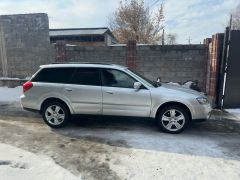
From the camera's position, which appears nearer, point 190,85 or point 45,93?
point 45,93

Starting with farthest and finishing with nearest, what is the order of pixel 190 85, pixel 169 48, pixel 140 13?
pixel 140 13 → pixel 169 48 → pixel 190 85

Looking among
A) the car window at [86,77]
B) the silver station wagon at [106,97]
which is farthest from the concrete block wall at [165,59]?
the car window at [86,77]

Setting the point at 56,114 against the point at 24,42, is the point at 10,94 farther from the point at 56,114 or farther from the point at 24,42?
the point at 56,114

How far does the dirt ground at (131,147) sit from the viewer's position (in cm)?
399

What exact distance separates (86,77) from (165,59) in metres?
5.10

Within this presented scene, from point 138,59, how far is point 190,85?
2.50m

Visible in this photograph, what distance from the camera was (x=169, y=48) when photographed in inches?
402

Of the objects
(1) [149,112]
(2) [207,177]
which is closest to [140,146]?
(1) [149,112]

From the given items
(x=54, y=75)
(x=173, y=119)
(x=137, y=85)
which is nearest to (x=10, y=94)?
(x=54, y=75)

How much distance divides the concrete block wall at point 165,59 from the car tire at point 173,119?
477 cm

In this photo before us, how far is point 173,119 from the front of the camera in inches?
229

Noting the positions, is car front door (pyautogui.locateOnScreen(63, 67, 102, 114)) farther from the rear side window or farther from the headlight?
the headlight

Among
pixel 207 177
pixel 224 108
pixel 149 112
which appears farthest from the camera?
pixel 224 108

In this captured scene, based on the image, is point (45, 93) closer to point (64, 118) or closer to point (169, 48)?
point (64, 118)
